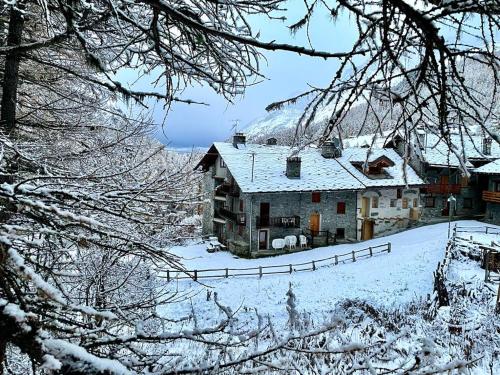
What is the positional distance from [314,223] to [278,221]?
3.03 meters

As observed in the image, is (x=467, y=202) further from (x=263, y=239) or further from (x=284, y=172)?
(x=263, y=239)

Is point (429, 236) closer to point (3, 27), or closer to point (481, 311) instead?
point (481, 311)

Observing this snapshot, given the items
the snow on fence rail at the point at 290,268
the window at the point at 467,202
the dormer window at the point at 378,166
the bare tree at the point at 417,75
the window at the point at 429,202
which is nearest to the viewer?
the bare tree at the point at 417,75

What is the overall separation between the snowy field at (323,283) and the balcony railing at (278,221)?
1948 millimetres

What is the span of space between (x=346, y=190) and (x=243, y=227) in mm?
7379

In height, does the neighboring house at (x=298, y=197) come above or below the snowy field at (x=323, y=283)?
above

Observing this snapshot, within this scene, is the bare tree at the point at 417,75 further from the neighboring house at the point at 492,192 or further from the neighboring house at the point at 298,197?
the neighboring house at the point at 492,192

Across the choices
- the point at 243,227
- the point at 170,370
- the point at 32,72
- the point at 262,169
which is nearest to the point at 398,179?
the point at 262,169

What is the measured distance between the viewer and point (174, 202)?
2984 millimetres

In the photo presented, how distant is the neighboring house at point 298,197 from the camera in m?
25.4

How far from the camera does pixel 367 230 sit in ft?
95.0

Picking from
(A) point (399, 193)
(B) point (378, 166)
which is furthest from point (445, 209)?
(B) point (378, 166)

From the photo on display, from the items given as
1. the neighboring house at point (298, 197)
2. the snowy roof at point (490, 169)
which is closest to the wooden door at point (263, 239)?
the neighboring house at point (298, 197)

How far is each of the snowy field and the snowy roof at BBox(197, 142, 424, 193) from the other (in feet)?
14.0
